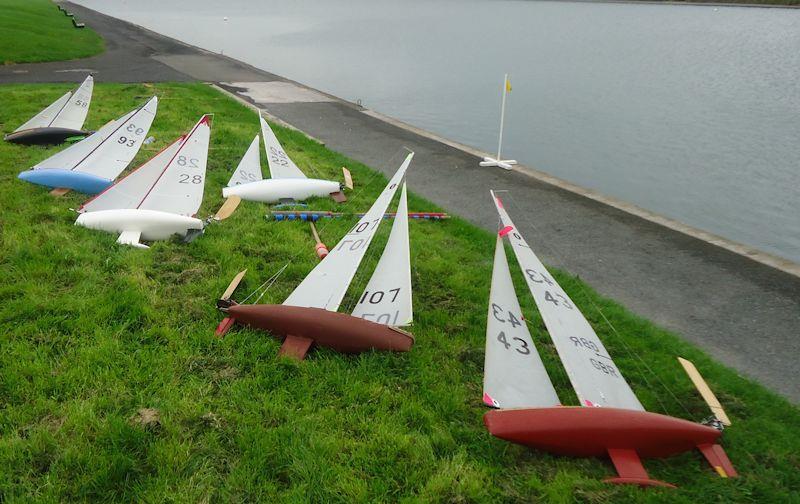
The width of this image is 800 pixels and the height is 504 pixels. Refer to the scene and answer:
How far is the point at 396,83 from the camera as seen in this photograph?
31.7 metres

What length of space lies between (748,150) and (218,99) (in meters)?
18.4

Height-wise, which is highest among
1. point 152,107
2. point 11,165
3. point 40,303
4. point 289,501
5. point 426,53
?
point 426,53

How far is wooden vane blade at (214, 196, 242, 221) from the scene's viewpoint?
29.1 ft

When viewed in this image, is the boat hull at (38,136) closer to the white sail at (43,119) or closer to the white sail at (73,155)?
the white sail at (43,119)

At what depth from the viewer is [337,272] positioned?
647 cm

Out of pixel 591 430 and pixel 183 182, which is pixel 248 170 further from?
pixel 591 430

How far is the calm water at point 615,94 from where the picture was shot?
15836 millimetres

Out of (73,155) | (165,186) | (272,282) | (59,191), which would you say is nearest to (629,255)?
(272,282)

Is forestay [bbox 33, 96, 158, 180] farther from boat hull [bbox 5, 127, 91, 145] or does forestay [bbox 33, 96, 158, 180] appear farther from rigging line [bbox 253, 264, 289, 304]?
rigging line [bbox 253, 264, 289, 304]

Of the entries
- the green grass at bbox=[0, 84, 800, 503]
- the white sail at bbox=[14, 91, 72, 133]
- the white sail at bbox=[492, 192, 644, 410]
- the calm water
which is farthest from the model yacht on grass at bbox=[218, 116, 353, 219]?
the calm water

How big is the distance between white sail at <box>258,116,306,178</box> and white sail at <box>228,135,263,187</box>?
1.00 ft

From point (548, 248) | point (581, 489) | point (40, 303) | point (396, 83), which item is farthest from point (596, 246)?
point (396, 83)

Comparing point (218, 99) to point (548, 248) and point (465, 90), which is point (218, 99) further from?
point (465, 90)

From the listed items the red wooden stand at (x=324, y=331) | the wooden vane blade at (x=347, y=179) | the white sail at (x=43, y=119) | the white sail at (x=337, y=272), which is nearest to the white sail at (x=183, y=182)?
the wooden vane blade at (x=347, y=179)
